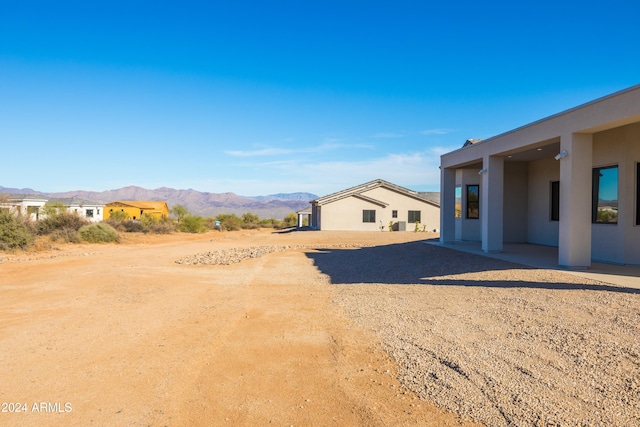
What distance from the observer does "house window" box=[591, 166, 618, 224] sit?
10.9 meters

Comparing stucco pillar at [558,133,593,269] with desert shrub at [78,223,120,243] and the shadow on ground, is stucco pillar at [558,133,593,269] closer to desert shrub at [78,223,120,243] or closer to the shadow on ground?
the shadow on ground

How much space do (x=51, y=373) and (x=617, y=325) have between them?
668 cm

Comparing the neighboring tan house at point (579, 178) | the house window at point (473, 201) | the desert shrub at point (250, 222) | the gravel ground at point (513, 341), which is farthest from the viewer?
the desert shrub at point (250, 222)

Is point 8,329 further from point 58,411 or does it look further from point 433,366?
point 433,366

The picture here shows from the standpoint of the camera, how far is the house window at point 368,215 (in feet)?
118

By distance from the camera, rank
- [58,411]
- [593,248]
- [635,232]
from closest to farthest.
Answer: [58,411] → [635,232] → [593,248]

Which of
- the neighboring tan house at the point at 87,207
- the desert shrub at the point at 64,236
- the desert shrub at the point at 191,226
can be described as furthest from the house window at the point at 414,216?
the neighboring tan house at the point at 87,207

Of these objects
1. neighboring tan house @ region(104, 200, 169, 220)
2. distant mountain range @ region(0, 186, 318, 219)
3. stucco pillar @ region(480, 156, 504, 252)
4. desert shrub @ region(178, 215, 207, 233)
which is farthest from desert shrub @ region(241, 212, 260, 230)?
distant mountain range @ region(0, 186, 318, 219)

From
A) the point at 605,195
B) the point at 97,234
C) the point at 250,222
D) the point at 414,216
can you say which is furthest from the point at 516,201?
the point at 250,222

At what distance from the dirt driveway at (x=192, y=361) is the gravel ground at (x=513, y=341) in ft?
1.26

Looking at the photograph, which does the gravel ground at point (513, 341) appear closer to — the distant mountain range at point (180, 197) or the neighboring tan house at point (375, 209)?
the neighboring tan house at point (375, 209)

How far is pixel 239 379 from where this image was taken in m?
4.50

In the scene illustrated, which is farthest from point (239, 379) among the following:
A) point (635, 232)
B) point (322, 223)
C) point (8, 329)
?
point (322, 223)

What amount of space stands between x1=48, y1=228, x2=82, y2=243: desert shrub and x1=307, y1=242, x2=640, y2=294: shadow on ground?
15.0 metres
